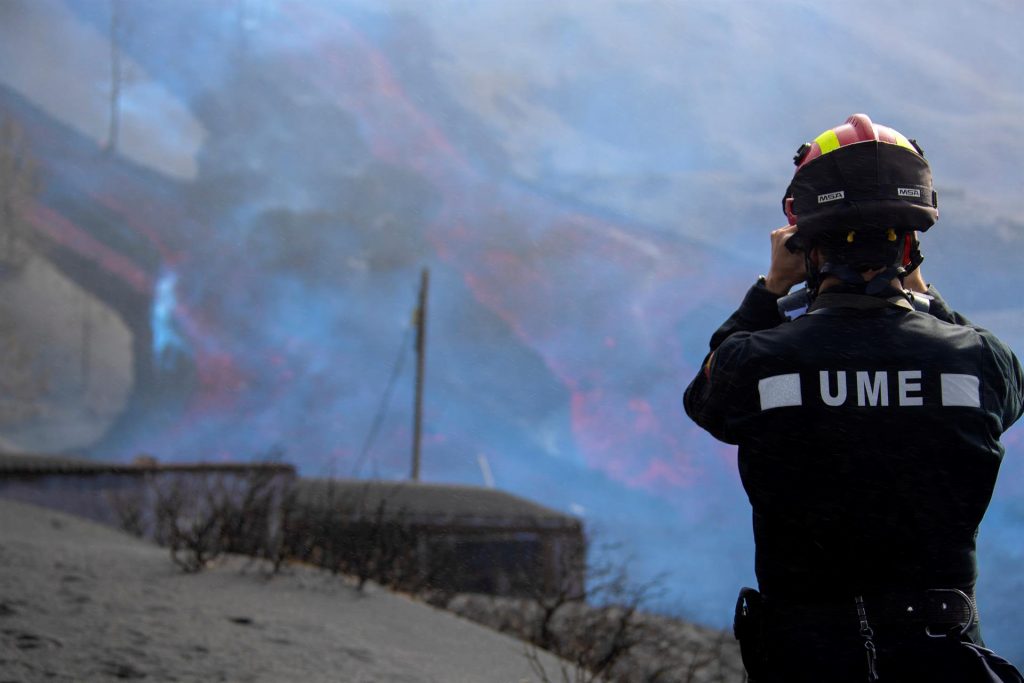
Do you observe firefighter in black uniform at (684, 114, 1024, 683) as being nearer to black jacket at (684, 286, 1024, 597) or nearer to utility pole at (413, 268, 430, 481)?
black jacket at (684, 286, 1024, 597)

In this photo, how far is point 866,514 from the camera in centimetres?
218

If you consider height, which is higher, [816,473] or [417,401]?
[417,401]

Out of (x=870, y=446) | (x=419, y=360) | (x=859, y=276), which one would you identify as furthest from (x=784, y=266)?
(x=419, y=360)

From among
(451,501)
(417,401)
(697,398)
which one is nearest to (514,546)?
(451,501)

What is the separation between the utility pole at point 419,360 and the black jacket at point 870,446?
2649 centimetres

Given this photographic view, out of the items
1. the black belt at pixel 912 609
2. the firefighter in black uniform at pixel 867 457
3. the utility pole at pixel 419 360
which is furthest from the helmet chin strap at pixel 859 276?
the utility pole at pixel 419 360

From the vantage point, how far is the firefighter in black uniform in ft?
7.10

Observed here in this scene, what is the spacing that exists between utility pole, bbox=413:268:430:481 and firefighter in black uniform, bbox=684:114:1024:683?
86.8 feet

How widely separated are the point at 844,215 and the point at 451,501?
19681 mm

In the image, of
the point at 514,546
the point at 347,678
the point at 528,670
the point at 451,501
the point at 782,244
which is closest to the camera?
the point at 782,244

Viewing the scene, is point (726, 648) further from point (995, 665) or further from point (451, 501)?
point (995, 665)

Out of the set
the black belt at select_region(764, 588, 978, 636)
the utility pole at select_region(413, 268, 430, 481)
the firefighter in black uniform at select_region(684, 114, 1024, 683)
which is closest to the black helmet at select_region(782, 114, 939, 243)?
the firefighter in black uniform at select_region(684, 114, 1024, 683)

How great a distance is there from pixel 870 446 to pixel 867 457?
0.08 feet

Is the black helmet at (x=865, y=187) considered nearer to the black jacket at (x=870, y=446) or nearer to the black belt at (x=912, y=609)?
the black jacket at (x=870, y=446)
